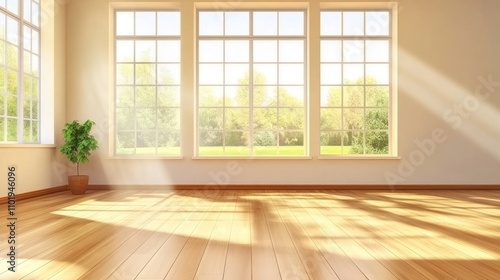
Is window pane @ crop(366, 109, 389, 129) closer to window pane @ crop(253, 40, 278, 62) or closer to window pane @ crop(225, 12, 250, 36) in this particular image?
window pane @ crop(253, 40, 278, 62)

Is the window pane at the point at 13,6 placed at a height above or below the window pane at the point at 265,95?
above

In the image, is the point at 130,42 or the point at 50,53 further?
the point at 130,42

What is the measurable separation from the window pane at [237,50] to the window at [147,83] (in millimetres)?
872

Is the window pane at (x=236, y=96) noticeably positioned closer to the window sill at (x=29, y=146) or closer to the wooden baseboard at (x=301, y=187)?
the wooden baseboard at (x=301, y=187)

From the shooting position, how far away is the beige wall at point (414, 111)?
271 inches

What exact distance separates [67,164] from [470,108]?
6.80 metres

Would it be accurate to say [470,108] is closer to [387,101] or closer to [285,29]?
[387,101]

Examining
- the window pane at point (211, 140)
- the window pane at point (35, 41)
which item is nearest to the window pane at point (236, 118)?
the window pane at point (211, 140)

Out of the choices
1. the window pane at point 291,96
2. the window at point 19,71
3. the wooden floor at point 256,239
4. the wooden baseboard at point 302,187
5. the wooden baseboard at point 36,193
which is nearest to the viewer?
the wooden floor at point 256,239

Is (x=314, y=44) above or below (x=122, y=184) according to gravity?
above

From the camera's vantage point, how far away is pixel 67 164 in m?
6.78

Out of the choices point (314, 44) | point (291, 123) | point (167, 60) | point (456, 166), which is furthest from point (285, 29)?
point (456, 166)

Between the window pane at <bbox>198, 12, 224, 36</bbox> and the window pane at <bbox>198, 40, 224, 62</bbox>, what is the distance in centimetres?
17

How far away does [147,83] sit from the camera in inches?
282
